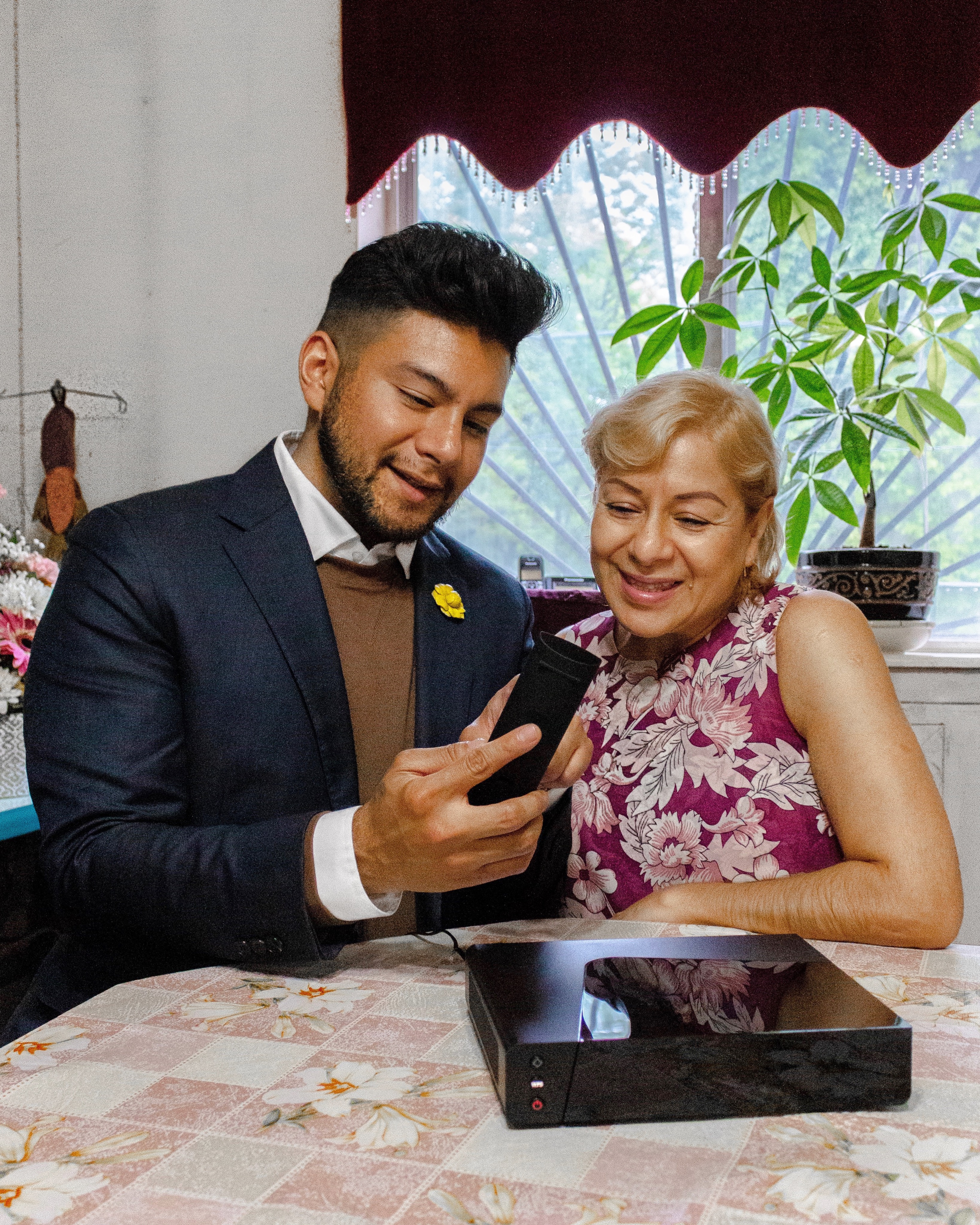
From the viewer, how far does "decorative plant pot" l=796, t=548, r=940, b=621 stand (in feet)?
7.70

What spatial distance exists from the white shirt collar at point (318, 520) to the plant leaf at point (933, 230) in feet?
5.40

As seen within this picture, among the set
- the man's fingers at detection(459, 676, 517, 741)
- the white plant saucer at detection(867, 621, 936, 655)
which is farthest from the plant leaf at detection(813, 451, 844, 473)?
the man's fingers at detection(459, 676, 517, 741)

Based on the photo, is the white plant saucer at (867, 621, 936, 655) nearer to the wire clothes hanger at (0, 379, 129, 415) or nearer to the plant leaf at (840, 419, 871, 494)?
the plant leaf at (840, 419, 871, 494)

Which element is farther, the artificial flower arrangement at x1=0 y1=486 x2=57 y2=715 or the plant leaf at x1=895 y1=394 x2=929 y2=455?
the plant leaf at x1=895 y1=394 x2=929 y2=455

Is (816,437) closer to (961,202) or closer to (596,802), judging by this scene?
(961,202)

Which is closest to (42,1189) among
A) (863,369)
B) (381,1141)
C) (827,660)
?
(381,1141)

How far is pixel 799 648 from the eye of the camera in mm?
1346

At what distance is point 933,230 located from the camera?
7.89ft

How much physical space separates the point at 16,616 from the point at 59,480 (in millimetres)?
1008

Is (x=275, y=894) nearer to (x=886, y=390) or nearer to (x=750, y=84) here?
(x=886, y=390)

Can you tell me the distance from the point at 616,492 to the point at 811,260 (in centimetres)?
149

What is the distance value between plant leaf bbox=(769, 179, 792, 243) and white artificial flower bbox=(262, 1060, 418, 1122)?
2.24 metres

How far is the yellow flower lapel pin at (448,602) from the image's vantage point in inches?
58.8

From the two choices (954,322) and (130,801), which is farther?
(954,322)
